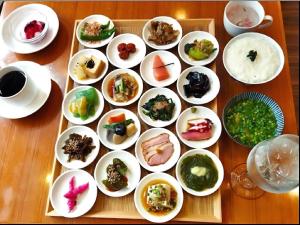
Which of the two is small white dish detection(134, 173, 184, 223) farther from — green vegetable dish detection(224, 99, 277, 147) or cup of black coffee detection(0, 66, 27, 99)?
cup of black coffee detection(0, 66, 27, 99)

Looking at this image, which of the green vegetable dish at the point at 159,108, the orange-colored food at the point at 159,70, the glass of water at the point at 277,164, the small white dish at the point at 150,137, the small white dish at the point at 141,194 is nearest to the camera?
the glass of water at the point at 277,164

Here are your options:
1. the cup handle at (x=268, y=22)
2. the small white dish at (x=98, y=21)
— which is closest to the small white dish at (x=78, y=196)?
the small white dish at (x=98, y=21)

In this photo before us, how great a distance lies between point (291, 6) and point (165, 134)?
1.21 meters

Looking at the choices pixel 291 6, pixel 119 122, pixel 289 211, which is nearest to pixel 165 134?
pixel 119 122

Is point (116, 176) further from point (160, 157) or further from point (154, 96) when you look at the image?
point (154, 96)

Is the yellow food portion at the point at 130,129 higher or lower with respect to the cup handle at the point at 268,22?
lower

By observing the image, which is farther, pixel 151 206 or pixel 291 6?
pixel 291 6

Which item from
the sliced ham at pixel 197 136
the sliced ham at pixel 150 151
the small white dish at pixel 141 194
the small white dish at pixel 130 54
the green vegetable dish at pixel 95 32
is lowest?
the small white dish at pixel 141 194

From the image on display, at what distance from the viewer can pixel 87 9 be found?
196cm

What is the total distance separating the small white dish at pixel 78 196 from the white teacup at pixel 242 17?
1068mm

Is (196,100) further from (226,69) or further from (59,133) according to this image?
(59,133)

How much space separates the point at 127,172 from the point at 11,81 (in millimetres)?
721

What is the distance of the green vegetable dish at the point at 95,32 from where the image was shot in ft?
5.97

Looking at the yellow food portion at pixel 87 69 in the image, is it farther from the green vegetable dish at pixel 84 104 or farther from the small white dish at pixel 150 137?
the small white dish at pixel 150 137
